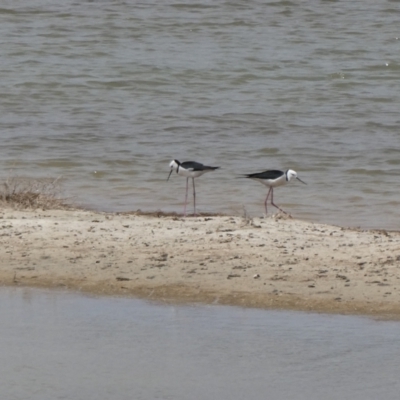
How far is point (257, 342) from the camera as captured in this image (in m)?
6.54

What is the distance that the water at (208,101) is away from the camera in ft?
43.6

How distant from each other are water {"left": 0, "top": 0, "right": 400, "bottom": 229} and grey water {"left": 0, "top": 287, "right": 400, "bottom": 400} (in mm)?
4316

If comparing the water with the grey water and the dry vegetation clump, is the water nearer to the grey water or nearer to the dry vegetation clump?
the dry vegetation clump

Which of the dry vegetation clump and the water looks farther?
the water

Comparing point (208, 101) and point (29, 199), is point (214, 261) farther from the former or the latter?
point (208, 101)

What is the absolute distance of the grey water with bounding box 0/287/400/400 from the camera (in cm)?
576

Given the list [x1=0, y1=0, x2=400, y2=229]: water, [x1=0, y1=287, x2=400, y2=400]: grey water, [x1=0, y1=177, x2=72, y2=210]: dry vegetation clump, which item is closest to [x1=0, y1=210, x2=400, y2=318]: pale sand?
[x1=0, y1=287, x2=400, y2=400]: grey water

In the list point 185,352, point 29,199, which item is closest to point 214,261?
point 185,352

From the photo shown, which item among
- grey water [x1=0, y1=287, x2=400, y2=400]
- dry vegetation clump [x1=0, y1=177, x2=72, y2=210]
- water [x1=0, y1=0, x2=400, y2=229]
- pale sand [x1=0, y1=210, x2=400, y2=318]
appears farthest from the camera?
water [x1=0, y1=0, x2=400, y2=229]

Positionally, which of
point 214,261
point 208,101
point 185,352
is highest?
point 185,352

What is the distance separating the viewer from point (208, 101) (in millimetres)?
19766

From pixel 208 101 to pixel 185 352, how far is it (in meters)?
13.6

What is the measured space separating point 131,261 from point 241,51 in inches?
650

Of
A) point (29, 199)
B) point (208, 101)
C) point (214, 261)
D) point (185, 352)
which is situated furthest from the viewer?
point (208, 101)
